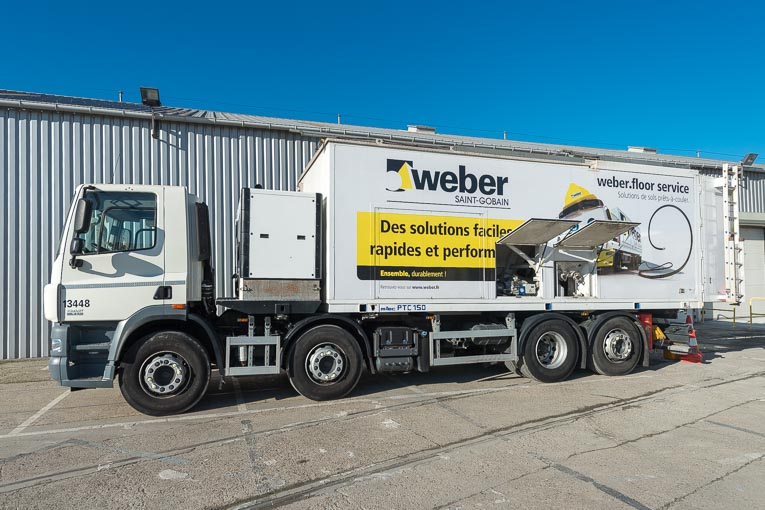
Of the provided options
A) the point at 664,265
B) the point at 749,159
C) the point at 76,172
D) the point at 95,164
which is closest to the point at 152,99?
the point at 95,164

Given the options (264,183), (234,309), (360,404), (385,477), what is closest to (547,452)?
(385,477)

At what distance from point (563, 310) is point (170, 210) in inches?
237

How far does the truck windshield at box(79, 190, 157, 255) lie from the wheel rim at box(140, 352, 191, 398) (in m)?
1.40

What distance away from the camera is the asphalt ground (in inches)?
149

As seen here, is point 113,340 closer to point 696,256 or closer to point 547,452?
point 547,452

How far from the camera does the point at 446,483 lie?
158 inches

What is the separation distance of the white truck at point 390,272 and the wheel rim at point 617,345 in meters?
0.03

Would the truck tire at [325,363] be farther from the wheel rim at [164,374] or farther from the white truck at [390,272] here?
the wheel rim at [164,374]

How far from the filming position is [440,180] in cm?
732

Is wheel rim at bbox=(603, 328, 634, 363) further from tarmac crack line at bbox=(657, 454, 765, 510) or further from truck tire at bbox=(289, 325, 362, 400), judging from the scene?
truck tire at bbox=(289, 325, 362, 400)

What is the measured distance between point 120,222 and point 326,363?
3186 mm

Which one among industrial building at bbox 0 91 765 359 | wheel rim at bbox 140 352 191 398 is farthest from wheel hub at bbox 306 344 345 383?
industrial building at bbox 0 91 765 359

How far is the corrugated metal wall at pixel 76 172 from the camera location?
10.6 meters

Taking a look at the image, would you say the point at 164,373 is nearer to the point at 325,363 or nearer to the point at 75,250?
the point at 75,250
